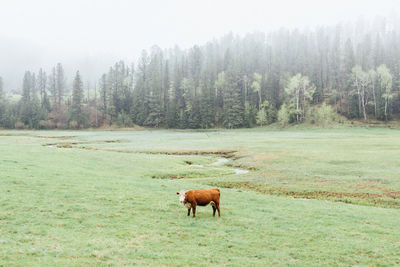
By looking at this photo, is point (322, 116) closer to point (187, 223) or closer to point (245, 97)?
point (245, 97)

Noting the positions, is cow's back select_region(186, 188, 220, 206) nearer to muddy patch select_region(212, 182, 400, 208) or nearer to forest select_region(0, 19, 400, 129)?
muddy patch select_region(212, 182, 400, 208)

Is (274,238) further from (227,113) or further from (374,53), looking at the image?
(374,53)

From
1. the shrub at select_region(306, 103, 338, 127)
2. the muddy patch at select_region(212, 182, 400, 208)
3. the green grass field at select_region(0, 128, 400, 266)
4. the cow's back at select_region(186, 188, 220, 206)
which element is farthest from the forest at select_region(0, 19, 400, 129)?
the cow's back at select_region(186, 188, 220, 206)

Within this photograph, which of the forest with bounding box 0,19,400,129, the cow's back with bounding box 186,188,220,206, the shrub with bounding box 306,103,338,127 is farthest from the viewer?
the forest with bounding box 0,19,400,129

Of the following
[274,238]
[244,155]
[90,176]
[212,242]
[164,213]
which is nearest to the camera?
[212,242]

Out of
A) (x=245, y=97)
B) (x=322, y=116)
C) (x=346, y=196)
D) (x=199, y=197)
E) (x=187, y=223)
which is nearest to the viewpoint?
(x=187, y=223)

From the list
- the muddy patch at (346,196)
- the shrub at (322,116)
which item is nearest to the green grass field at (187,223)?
the muddy patch at (346,196)

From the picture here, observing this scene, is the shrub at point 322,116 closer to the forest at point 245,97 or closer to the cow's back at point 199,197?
the forest at point 245,97

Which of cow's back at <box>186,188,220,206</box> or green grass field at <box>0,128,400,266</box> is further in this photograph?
cow's back at <box>186,188,220,206</box>

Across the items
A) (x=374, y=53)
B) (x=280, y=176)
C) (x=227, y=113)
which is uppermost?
(x=374, y=53)

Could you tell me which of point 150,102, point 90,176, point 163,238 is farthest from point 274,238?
point 150,102

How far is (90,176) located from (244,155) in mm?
28378

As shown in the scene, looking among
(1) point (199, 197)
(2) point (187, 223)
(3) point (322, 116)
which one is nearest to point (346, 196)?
(1) point (199, 197)

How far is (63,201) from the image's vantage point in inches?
661
